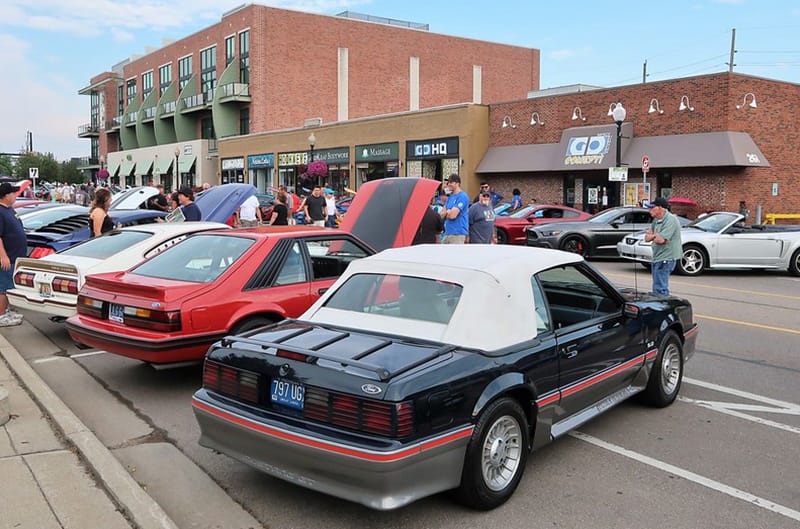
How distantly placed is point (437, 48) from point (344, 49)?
9.15 meters

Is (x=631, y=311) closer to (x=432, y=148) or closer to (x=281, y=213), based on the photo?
(x=281, y=213)

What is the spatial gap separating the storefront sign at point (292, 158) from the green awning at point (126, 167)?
1293 inches

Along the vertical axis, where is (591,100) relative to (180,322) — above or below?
above

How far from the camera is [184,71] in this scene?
220ft

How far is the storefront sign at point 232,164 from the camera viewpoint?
5475cm

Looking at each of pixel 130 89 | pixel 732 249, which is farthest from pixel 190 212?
pixel 130 89

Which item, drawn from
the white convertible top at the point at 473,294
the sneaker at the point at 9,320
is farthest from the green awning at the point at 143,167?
the white convertible top at the point at 473,294

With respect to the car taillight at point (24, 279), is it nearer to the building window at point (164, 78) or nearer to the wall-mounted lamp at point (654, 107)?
the wall-mounted lamp at point (654, 107)

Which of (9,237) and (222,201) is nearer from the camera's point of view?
(9,237)

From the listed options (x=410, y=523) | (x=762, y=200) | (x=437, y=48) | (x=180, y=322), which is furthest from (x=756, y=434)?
(x=437, y=48)

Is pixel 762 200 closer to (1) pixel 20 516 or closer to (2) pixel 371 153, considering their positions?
(2) pixel 371 153

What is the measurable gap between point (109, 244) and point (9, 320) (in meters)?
1.97

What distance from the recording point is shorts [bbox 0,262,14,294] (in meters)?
8.72

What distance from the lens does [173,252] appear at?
23.4ft
